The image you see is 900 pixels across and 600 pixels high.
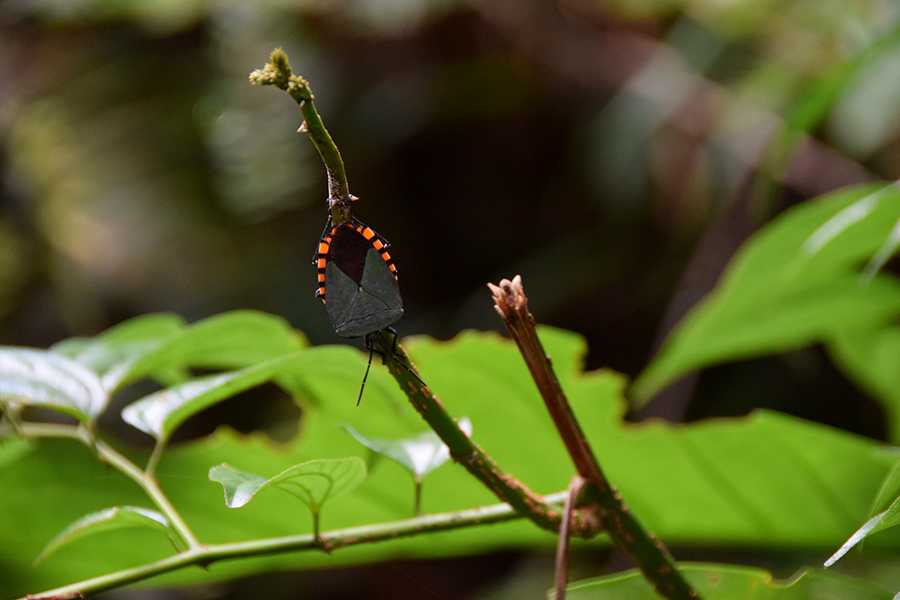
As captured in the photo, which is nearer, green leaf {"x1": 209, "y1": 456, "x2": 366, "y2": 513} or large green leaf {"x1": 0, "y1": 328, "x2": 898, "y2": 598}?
green leaf {"x1": 209, "y1": 456, "x2": 366, "y2": 513}

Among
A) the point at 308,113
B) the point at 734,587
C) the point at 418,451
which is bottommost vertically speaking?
the point at 734,587

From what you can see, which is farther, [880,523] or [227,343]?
[227,343]

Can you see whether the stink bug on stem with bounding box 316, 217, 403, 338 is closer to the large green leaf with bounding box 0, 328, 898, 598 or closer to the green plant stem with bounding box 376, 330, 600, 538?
the green plant stem with bounding box 376, 330, 600, 538

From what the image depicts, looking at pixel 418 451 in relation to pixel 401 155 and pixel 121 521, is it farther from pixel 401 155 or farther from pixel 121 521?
pixel 401 155

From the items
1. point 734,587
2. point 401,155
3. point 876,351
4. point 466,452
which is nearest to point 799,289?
point 876,351

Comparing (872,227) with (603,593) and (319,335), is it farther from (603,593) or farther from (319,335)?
(319,335)

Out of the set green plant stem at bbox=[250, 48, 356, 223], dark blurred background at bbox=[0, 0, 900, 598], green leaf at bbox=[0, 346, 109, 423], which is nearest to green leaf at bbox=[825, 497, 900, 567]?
green plant stem at bbox=[250, 48, 356, 223]
